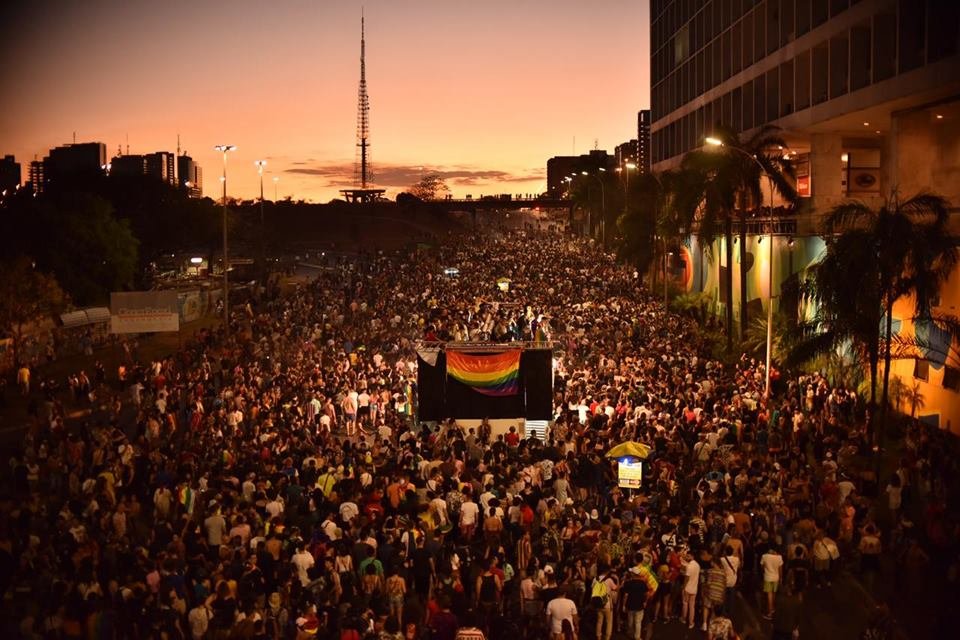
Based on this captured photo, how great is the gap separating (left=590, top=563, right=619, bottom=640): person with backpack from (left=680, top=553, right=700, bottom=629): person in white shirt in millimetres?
1008

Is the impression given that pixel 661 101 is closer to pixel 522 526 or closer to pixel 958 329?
pixel 958 329

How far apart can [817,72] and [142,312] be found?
27007 millimetres

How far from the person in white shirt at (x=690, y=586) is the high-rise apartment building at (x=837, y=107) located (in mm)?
15130

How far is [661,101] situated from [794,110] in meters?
31.5

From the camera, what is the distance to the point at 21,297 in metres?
38.9

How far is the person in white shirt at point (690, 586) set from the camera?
1324cm

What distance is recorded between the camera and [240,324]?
42.6 meters

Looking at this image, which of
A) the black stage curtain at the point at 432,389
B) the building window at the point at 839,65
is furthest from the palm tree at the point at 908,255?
the building window at the point at 839,65

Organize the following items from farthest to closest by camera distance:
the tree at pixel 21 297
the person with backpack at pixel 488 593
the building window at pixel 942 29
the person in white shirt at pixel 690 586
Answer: the tree at pixel 21 297 → the building window at pixel 942 29 → the person in white shirt at pixel 690 586 → the person with backpack at pixel 488 593

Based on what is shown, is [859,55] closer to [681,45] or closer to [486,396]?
[486,396]

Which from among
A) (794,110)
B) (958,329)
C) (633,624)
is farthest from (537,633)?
(794,110)

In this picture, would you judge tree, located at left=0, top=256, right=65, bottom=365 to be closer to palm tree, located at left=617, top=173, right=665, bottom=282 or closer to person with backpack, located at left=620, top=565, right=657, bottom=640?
person with backpack, located at left=620, top=565, right=657, bottom=640

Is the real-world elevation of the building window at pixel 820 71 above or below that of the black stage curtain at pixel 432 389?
above

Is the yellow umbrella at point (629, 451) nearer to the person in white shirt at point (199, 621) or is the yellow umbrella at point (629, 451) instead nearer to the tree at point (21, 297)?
the person in white shirt at point (199, 621)
